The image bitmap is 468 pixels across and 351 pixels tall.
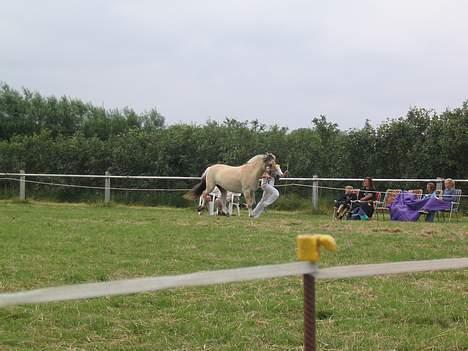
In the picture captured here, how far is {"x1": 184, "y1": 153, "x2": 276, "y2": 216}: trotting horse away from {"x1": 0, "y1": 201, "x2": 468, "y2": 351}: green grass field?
21.7 feet

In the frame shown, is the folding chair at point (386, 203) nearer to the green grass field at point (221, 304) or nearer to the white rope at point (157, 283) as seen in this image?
the green grass field at point (221, 304)

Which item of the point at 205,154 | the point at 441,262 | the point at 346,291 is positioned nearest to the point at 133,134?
the point at 205,154

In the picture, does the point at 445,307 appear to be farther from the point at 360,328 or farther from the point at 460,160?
the point at 460,160

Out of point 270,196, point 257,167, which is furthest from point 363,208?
point 257,167

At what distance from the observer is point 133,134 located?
24.4 metres

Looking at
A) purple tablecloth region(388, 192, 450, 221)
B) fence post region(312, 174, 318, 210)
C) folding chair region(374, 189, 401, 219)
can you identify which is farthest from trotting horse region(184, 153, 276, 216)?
fence post region(312, 174, 318, 210)

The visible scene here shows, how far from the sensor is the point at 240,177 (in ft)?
48.4

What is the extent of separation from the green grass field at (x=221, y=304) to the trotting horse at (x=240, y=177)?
21.7 ft

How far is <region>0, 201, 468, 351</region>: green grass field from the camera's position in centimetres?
378

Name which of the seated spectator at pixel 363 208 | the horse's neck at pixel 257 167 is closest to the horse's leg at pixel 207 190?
the horse's neck at pixel 257 167

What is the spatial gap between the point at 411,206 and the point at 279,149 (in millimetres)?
7795

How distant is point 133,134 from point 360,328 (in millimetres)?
21105

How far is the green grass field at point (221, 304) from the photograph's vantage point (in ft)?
12.4

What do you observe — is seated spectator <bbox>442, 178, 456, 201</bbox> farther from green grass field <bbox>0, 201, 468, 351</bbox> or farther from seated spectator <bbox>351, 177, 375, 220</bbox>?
green grass field <bbox>0, 201, 468, 351</bbox>
